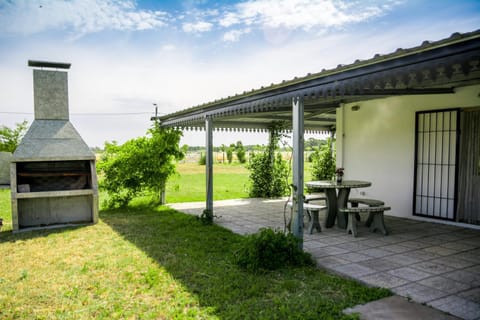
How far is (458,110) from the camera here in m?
6.53

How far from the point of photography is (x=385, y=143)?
25.9 ft

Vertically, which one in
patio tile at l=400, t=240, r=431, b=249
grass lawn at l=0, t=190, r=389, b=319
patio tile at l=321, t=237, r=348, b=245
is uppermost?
patio tile at l=400, t=240, r=431, b=249

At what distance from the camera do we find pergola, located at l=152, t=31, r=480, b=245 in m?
2.94

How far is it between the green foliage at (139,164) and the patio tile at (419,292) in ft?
23.6

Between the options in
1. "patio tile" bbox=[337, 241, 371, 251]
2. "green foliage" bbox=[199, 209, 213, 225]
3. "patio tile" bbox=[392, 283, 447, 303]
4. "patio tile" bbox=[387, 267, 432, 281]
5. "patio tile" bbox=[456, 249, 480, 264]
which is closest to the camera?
"patio tile" bbox=[392, 283, 447, 303]

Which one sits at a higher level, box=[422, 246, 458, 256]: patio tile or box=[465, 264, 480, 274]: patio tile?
box=[465, 264, 480, 274]: patio tile

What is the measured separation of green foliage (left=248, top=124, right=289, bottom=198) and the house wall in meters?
3.26

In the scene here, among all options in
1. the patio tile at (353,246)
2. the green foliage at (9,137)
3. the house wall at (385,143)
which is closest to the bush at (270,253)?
the patio tile at (353,246)

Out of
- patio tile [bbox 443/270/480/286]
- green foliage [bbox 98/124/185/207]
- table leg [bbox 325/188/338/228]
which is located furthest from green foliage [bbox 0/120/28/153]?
patio tile [bbox 443/270/480/286]

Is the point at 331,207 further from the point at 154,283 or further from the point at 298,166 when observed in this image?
the point at 154,283

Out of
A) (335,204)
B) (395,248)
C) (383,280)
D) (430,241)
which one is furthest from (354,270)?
(335,204)

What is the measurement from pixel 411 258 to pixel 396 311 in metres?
1.77

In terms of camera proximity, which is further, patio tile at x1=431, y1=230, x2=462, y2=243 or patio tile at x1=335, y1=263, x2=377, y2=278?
patio tile at x1=431, y1=230, x2=462, y2=243

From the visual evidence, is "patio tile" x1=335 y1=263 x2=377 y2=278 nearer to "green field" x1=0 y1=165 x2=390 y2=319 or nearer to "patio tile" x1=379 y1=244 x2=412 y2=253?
"green field" x1=0 y1=165 x2=390 y2=319
